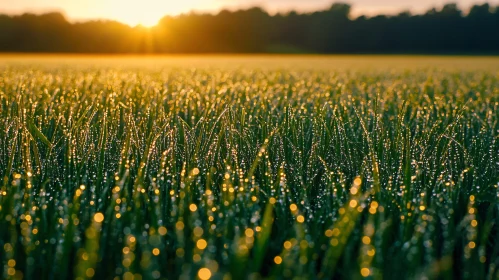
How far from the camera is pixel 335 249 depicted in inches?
48.6

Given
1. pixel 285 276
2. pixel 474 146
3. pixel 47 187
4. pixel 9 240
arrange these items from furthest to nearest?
pixel 474 146 < pixel 47 187 < pixel 9 240 < pixel 285 276

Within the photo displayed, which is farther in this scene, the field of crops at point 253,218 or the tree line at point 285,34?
the tree line at point 285,34

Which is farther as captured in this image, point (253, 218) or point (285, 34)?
point (285, 34)

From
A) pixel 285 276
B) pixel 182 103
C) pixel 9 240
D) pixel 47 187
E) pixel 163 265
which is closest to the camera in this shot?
pixel 285 276

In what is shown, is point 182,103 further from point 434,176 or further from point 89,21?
point 89,21

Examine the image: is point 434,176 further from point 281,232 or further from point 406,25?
point 406,25

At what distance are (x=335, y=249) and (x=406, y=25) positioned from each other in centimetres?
5067

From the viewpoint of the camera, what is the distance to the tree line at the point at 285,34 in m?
44.1

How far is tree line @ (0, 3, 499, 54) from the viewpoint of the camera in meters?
44.1

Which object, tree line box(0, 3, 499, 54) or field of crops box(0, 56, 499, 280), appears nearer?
field of crops box(0, 56, 499, 280)

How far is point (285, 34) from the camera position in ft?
164

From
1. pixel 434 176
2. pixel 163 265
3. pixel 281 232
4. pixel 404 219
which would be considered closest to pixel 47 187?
pixel 163 265

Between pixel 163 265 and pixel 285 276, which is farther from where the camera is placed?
pixel 163 265

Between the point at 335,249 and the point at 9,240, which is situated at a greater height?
the point at 335,249
